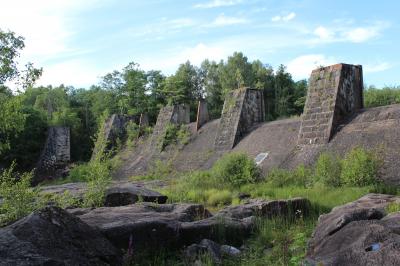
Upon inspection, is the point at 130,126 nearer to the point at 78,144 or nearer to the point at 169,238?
the point at 78,144

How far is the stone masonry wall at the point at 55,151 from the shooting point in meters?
26.6

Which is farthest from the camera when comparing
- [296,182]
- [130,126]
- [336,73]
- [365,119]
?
[130,126]

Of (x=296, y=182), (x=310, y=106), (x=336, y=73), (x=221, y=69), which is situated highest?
(x=221, y=69)

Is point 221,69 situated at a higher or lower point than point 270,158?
higher

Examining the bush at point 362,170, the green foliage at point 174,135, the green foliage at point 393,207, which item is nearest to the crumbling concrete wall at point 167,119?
the green foliage at point 174,135

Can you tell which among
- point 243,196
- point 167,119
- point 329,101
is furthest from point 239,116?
point 243,196

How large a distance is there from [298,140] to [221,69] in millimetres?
36503

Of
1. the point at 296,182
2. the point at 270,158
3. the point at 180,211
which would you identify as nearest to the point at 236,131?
the point at 270,158

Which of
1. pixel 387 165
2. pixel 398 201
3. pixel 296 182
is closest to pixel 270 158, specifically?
pixel 296 182

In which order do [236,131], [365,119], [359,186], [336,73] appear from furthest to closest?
[236,131] < [336,73] < [365,119] < [359,186]

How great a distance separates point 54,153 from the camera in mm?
27328

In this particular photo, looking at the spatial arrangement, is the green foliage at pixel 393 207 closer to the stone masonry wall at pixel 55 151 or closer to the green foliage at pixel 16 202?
the green foliage at pixel 16 202

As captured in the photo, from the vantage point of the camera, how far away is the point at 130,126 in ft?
87.2

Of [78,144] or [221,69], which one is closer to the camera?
[78,144]
